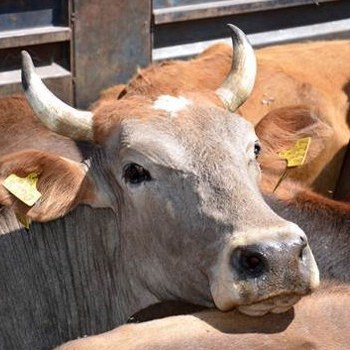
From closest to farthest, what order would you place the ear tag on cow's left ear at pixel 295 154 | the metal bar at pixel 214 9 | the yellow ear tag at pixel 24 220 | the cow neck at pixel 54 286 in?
the yellow ear tag at pixel 24 220 → the cow neck at pixel 54 286 → the ear tag on cow's left ear at pixel 295 154 → the metal bar at pixel 214 9

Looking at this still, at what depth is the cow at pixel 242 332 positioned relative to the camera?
4.46m

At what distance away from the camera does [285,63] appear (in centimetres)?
813

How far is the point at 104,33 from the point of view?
296 inches

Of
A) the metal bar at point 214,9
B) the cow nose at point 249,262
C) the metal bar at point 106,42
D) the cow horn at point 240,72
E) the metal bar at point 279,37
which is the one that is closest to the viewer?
the cow nose at point 249,262

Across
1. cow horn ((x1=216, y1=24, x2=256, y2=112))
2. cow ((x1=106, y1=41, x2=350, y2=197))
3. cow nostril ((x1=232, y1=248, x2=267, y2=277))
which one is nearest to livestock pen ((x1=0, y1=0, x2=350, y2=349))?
cow nostril ((x1=232, y1=248, x2=267, y2=277))

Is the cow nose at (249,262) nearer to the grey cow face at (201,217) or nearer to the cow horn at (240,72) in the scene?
the grey cow face at (201,217)

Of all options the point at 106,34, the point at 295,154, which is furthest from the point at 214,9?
the point at 295,154

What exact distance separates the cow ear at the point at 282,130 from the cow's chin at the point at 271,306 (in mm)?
1414

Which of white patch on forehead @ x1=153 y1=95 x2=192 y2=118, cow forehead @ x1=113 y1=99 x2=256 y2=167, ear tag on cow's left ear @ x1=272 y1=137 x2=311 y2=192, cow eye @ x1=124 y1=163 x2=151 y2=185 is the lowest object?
ear tag on cow's left ear @ x1=272 y1=137 x2=311 y2=192

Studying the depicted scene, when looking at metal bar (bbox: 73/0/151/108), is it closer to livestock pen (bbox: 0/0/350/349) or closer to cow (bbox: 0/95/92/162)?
livestock pen (bbox: 0/0/350/349)

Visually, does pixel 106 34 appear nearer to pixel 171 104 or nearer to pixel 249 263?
pixel 171 104

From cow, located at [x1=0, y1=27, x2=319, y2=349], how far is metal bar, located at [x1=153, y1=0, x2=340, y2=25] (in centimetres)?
206

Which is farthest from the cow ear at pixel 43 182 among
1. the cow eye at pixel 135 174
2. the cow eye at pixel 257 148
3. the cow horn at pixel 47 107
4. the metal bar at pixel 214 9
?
the metal bar at pixel 214 9

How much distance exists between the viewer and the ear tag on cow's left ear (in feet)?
19.4
